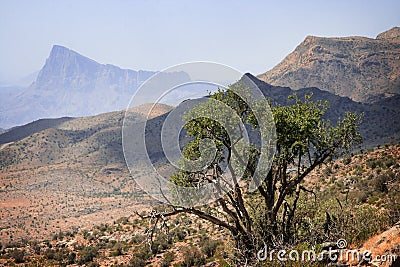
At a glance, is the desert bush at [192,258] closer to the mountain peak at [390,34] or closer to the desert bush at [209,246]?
the desert bush at [209,246]

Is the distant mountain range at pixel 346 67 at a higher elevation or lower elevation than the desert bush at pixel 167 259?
higher

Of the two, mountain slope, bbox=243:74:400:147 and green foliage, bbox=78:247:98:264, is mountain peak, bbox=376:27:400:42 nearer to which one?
mountain slope, bbox=243:74:400:147

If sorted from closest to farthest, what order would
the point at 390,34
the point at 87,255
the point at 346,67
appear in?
the point at 87,255, the point at 346,67, the point at 390,34

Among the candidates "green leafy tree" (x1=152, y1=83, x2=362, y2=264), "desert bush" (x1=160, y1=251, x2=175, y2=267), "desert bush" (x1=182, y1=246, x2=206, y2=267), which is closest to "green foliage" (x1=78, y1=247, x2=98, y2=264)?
"desert bush" (x1=160, y1=251, x2=175, y2=267)

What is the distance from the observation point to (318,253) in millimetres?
8812

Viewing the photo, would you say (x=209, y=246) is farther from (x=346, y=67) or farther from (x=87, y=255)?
(x=346, y=67)

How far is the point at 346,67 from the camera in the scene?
12794 cm

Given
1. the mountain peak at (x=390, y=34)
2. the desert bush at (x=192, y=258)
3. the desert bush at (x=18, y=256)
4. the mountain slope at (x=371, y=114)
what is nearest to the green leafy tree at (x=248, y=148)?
the desert bush at (x=192, y=258)

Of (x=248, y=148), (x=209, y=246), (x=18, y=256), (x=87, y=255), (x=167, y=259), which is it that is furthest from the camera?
(x=18, y=256)

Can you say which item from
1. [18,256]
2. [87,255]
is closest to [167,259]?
[87,255]

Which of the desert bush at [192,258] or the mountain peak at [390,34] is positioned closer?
the desert bush at [192,258]

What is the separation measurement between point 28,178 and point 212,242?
70.8 meters

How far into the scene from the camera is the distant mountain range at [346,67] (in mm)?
111750

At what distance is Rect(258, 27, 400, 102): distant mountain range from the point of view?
111750 mm
